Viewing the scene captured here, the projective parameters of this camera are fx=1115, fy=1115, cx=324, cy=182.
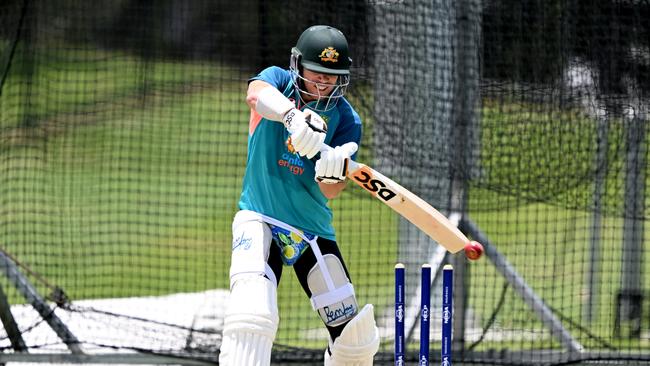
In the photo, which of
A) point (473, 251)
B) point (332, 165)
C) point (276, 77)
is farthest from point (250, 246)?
point (473, 251)

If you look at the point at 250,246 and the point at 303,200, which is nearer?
the point at 250,246

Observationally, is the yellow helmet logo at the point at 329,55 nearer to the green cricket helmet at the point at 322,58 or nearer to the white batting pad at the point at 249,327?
the green cricket helmet at the point at 322,58

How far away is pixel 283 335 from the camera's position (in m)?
7.75

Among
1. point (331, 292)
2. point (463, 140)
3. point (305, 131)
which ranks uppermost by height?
point (463, 140)

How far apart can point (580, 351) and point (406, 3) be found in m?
2.39

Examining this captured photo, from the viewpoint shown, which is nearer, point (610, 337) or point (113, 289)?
point (610, 337)

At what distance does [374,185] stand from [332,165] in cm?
27

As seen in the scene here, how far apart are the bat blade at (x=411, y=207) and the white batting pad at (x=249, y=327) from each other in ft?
2.04

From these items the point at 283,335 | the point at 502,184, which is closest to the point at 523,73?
Result: the point at 502,184

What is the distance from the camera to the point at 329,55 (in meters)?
4.71

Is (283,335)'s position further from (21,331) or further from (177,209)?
(177,209)

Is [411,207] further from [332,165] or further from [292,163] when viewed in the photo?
[292,163]

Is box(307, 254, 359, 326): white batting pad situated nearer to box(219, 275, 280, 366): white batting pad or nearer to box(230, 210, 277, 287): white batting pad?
box(230, 210, 277, 287): white batting pad

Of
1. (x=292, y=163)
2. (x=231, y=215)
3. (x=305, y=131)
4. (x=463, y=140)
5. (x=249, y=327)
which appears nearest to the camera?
(x=305, y=131)
